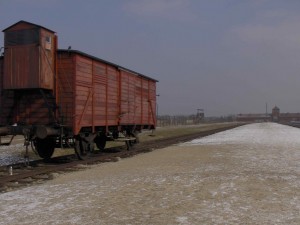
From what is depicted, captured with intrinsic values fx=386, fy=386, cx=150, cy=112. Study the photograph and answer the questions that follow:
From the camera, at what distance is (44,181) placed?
11.1m

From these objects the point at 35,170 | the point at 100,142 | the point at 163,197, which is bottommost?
the point at 163,197

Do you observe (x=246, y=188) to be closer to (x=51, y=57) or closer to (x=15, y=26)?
(x=51, y=57)

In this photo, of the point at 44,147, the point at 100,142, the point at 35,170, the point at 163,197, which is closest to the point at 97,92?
the point at 44,147

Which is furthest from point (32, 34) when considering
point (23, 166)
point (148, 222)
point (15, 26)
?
point (148, 222)

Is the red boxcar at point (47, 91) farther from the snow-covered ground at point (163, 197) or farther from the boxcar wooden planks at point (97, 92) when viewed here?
the snow-covered ground at point (163, 197)

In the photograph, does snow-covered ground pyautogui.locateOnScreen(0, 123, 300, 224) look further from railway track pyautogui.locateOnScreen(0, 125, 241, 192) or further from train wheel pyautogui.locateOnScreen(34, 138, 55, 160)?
train wheel pyautogui.locateOnScreen(34, 138, 55, 160)

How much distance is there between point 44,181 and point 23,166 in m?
3.32

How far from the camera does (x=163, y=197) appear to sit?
842cm

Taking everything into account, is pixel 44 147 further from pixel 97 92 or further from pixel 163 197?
pixel 163 197

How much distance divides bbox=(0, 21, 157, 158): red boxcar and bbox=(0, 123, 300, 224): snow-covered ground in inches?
94.2

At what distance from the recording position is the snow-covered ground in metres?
6.86

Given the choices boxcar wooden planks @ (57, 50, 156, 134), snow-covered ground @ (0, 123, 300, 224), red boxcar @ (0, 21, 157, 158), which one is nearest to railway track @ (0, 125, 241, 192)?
snow-covered ground @ (0, 123, 300, 224)

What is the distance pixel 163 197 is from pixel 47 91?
755cm

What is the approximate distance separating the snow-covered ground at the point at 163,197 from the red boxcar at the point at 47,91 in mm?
2393
